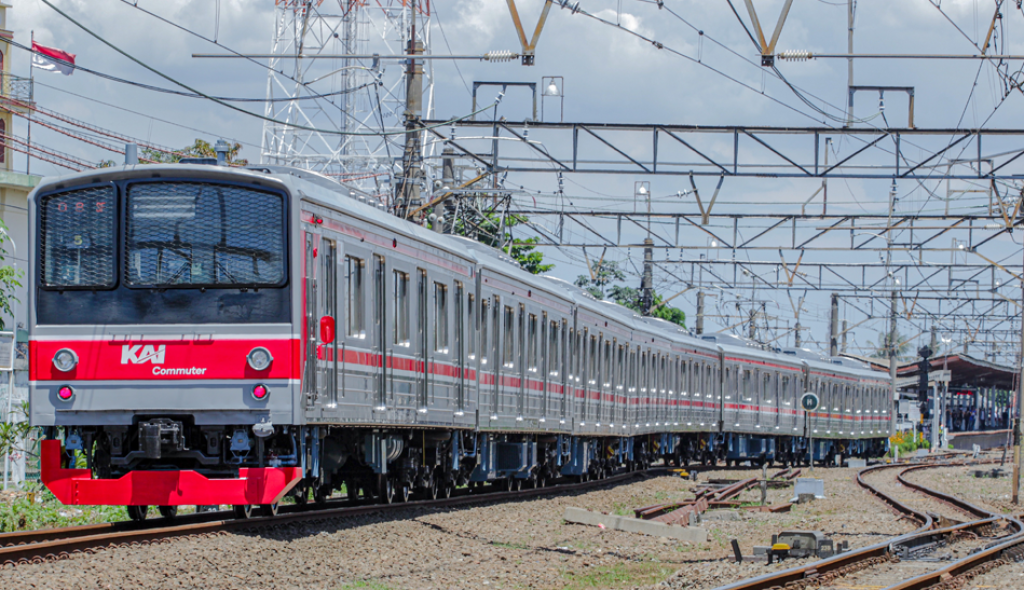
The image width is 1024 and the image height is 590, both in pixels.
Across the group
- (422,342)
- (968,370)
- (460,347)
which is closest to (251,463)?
(422,342)

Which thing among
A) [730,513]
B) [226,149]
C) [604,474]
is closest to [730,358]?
[604,474]

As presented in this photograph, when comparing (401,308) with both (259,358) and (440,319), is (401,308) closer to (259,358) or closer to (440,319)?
(440,319)

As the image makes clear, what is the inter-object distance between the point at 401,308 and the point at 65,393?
3.91 meters

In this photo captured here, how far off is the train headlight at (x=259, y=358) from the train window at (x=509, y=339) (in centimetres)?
732

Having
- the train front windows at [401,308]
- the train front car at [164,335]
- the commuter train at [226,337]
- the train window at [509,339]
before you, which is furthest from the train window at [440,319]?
the train front car at [164,335]

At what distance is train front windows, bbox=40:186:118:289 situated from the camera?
36.6 feet

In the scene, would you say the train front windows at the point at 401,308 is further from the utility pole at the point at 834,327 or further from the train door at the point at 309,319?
the utility pole at the point at 834,327

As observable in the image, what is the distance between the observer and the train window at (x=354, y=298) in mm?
12289

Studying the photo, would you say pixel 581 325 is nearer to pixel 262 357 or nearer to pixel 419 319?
pixel 419 319

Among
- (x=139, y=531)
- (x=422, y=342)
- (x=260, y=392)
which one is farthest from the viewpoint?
(x=422, y=342)

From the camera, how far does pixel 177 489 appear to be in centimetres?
1075

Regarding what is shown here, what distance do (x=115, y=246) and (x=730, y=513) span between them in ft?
32.3

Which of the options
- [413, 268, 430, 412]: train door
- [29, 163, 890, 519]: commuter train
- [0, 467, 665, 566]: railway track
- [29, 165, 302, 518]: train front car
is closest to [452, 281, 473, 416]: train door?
[29, 163, 890, 519]: commuter train

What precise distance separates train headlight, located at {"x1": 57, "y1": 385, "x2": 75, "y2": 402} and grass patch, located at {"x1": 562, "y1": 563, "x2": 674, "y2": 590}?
434 cm
